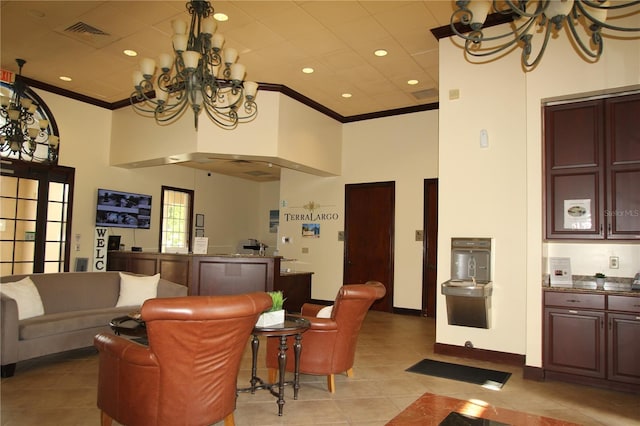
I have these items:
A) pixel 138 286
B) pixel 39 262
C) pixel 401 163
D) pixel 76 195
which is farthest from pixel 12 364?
pixel 401 163

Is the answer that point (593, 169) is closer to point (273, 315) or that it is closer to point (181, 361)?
point (273, 315)

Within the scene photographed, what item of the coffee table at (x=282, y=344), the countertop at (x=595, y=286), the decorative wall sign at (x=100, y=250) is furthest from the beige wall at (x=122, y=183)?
the countertop at (x=595, y=286)

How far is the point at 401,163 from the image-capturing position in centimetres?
800

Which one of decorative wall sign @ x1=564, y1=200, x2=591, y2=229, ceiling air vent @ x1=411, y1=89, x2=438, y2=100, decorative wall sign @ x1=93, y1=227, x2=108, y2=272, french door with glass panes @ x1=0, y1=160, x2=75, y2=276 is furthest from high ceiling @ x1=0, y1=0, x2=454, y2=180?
decorative wall sign @ x1=93, y1=227, x2=108, y2=272

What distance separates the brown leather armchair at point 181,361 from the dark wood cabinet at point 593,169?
3230mm

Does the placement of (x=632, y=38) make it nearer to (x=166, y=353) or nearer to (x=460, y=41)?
(x=460, y=41)

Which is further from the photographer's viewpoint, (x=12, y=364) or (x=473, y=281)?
(x=473, y=281)

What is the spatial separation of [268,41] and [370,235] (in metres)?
4.18

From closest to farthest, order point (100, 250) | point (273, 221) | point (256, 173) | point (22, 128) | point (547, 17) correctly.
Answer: point (547, 17)
point (22, 128)
point (100, 250)
point (256, 173)
point (273, 221)

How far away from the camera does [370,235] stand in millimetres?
8297

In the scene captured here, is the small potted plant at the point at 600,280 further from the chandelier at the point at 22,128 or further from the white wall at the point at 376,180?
the chandelier at the point at 22,128

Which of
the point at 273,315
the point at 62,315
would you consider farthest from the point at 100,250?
the point at 273,315

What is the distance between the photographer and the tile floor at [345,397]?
321 centimetres

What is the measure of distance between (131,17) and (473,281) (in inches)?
195
